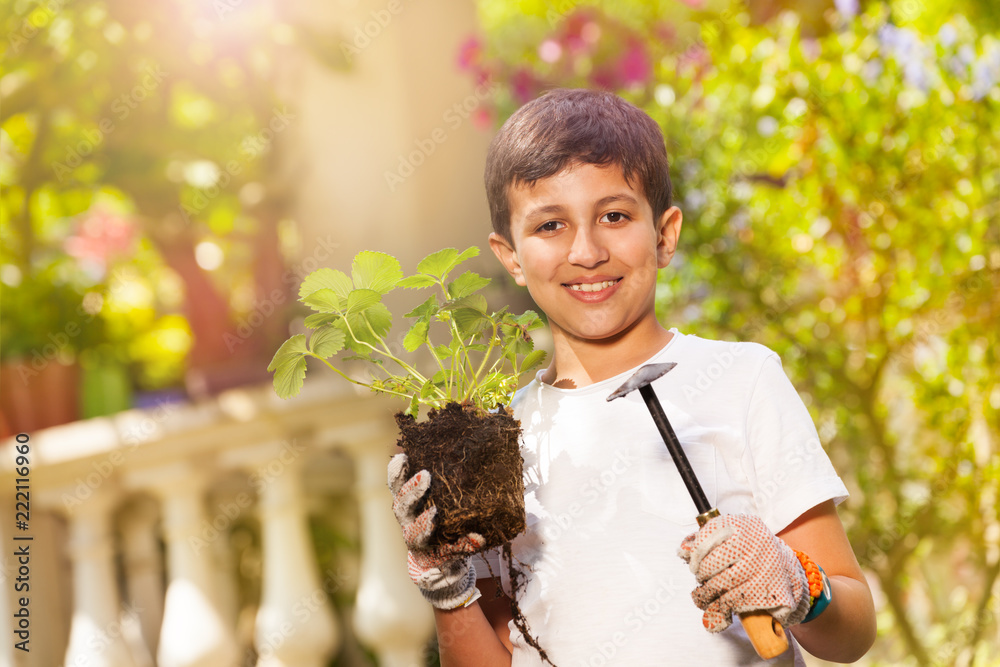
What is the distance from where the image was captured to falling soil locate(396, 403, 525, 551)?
1.04 metres

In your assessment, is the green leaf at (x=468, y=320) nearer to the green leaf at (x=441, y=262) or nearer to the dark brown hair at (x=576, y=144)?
the green leaf at (x=441, y=262)

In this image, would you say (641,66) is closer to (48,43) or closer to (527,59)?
(527,59)

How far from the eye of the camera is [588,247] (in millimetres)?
1182

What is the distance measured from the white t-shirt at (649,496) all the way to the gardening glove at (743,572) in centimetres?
16

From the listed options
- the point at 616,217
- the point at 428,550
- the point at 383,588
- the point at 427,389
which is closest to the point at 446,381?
the point at 427,389

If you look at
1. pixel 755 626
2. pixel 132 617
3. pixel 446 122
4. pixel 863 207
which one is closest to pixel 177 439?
pixel 132 617

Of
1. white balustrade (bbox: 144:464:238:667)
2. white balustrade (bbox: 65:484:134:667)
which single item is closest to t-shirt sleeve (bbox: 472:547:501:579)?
white balustrade (bbox: 144:464:238:667)

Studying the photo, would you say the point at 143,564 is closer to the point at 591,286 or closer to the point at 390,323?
the point at 390,323

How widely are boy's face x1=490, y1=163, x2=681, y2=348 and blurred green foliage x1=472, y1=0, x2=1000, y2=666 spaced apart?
59.6 inches

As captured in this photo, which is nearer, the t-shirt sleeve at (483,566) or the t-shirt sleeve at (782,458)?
the t-shirt sleeve at (782,458)

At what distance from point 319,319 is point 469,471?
0.35 metres

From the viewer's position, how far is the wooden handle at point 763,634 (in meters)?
0.91

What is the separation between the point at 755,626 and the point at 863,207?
7.09 feet

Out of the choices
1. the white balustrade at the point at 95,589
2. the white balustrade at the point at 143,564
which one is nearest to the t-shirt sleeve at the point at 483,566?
the white balustrade at the point at 95,589
